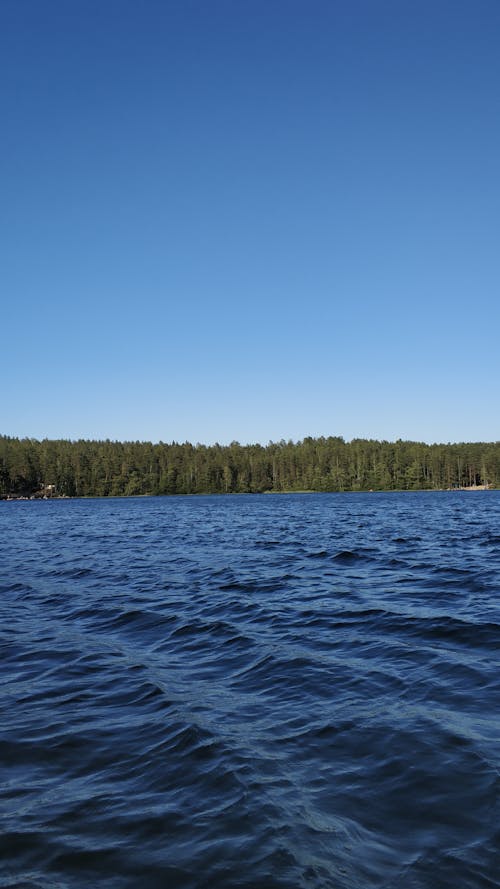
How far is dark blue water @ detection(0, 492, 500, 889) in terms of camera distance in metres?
5.22

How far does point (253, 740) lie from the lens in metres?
7.65

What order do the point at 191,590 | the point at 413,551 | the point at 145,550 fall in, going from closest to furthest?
the point at 191,590, the point at 413,551, the point at 145,550

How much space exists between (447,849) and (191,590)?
14773 millimetres

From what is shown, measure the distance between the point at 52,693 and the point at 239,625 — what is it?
17.8ft

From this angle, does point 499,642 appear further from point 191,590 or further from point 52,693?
point 191,590

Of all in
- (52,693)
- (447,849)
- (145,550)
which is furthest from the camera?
(145,550)

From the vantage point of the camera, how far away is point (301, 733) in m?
7.85

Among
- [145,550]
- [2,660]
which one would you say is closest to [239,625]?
[2,660]

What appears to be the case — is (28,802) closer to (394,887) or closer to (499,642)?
(394,887)

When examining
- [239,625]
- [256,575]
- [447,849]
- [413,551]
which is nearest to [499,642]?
[239,625]

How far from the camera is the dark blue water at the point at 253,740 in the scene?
5223 mm

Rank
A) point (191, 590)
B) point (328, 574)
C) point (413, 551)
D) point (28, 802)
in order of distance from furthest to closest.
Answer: point (413, 551), point (328, 574), point (191, 590), point (28, 802)

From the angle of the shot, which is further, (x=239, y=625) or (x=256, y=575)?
(x=256, y=575)

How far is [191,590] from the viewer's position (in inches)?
771
